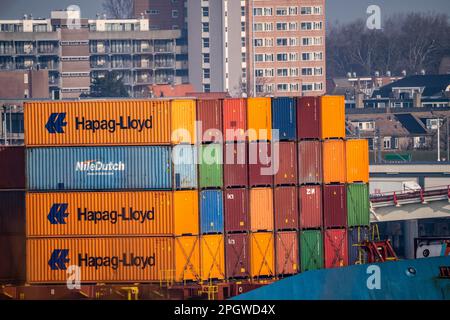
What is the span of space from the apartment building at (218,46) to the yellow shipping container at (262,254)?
92.0 metres

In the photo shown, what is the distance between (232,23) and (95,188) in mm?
96498

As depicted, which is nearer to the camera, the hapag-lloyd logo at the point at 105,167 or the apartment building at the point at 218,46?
the hapag-lloyd logo at the point at 105,167

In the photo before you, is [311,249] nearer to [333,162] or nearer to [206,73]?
[333,162]

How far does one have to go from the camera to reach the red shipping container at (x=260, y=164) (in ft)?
130

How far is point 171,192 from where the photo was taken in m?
38.9

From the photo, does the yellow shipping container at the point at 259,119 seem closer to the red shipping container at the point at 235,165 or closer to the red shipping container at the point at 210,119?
the red shipping container at the point at 235,165

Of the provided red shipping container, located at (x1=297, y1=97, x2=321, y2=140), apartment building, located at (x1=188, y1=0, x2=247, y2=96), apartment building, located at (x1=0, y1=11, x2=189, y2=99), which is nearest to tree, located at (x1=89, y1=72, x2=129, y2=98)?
apartment building, located at (x1=0, y1=11, x2=189, y2=99)

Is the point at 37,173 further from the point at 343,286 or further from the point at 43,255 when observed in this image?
the point at 343,286

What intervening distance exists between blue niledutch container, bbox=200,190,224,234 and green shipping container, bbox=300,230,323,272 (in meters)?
3.12

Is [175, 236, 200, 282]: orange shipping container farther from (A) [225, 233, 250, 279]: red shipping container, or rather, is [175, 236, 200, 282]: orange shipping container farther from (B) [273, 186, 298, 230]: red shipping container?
(B) [273, 186, 298, 230]: red shipping container

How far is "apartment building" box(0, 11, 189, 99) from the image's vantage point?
13312 cm

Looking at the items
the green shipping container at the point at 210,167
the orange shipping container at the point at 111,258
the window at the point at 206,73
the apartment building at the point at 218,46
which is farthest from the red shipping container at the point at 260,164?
the window at the point at 206,73

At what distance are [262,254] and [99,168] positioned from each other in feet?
21.7
